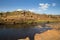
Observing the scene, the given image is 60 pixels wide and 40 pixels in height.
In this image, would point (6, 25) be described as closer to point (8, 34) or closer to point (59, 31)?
point (8, 34)

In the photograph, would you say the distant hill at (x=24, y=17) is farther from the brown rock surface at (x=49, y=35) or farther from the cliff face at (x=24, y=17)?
the brown rock surface at (x=49, y=35)

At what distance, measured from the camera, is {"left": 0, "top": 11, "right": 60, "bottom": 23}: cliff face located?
2.39 meters

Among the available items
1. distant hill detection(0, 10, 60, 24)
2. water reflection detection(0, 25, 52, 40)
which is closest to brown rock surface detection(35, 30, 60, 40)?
water reflection detection(0, 25, 52, 40)

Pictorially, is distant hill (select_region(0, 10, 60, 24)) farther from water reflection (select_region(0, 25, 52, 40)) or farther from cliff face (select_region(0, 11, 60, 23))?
water reflection (select_region(0, 25, 52, 40))

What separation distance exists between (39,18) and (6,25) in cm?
63

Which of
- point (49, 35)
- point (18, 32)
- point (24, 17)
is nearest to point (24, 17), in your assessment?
point (24, 17)

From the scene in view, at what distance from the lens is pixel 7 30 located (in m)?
2.33

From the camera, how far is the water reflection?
231 centimetres

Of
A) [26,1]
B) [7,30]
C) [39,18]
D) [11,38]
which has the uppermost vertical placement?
[26,1]

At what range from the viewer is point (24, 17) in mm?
2436

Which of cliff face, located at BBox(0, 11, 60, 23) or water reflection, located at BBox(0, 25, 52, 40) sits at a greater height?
cliff face, located at BBox(0, 11, 60, 23)

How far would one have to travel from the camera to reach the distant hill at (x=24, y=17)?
238 centimetres

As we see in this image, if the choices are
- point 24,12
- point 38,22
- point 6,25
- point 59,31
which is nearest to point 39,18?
point 38,22

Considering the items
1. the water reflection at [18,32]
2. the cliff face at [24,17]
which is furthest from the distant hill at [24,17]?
the water reflection at [18,32]
